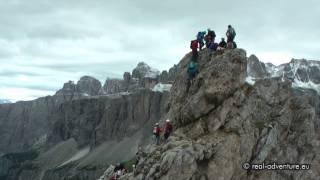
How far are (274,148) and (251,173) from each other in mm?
6651

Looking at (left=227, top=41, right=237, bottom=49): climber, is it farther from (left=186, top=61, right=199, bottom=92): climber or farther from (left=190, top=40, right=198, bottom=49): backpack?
(left=186, top=61, right=199, bottom=92): climber

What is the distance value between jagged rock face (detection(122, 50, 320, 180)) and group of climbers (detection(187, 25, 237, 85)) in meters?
1.09

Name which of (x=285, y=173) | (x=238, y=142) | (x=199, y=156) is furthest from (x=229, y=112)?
(x=285, y=173)

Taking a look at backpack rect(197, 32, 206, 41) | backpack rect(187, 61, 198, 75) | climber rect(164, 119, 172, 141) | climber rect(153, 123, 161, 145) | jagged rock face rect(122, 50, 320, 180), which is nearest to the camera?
jagged rock face rect(122, 50, 320, 180)

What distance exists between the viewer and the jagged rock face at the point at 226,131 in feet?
209

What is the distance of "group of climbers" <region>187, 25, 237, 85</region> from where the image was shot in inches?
2874

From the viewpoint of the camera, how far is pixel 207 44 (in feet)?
243

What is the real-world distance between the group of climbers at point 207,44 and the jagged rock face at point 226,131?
3.58 feet

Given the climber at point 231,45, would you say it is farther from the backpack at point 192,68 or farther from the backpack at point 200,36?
the backpack at point 192,68

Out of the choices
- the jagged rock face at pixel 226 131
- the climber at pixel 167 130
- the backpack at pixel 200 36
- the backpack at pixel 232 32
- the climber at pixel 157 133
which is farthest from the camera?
the backpack at pixel 200 36

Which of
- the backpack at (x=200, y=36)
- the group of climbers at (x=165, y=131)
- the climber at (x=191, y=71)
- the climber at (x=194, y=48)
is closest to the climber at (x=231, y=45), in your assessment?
the backpack at (x=200, y=36)

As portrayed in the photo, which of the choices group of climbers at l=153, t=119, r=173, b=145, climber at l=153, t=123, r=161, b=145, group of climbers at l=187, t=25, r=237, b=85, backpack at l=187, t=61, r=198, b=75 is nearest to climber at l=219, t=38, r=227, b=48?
group of climbers at l=187, t=25, r=237, b=85

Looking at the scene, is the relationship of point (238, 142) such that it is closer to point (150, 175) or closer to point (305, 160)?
point (150, 175)

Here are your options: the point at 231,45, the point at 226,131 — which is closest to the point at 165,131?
the point at 226,131
